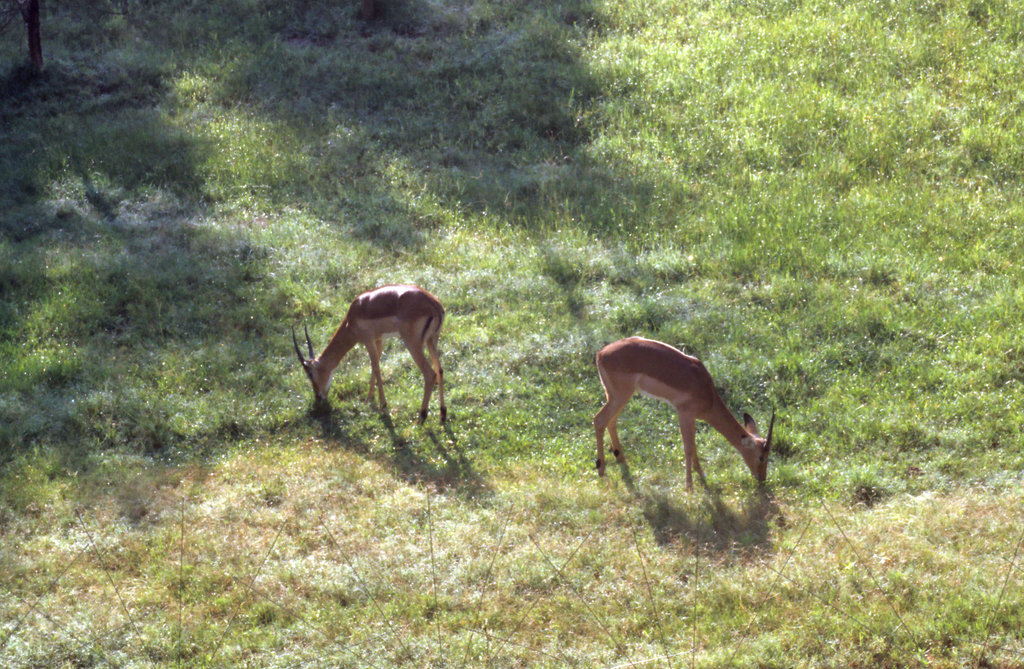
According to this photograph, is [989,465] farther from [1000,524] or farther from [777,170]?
[777,170]

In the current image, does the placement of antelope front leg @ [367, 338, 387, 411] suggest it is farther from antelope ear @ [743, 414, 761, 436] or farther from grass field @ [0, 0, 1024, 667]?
antelope ear @ [743, 414, 761, 436]

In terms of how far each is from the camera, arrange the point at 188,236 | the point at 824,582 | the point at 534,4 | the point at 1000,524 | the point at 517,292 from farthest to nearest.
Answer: the point at 534,4
the point at 188,236
the point at 517,292
the point at 1000,524
the point at 824,582

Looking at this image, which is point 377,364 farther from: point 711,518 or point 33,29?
point 33,29

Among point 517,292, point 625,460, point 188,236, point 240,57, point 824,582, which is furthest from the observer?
point 240,57

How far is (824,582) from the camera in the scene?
7242mm

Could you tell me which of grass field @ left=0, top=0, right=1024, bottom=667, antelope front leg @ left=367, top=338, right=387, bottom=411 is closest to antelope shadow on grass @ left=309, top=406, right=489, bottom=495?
grass field @ left=0, top=0, right=1024, bottom=667

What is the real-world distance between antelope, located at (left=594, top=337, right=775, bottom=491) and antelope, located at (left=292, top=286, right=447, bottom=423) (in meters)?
1.92

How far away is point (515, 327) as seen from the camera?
39.0 feet

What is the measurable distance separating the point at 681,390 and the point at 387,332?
10.3 feet

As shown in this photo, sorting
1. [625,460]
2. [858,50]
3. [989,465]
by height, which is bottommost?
[625,460]

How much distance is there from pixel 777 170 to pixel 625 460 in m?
7.01

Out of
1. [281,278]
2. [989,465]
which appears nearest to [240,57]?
[281,278]

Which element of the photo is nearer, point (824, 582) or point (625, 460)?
point (824, 582)

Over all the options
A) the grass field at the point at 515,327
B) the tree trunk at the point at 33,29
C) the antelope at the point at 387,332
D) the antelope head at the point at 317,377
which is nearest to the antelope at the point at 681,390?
the grass field at the point at 515,327
